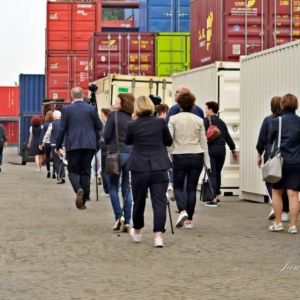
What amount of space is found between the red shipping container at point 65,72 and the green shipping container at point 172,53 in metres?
7.83

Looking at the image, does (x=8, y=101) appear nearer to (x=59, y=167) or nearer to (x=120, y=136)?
(x=59, y=167)

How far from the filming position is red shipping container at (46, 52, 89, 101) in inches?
1577

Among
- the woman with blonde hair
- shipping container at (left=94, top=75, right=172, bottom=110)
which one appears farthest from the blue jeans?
shipping container at (left=94, top=75, right=172, bottom=110)

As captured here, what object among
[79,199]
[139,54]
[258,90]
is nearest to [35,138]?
[139,54]

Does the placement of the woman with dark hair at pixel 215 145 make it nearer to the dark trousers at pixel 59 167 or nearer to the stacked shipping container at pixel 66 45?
the dark trousers at pixel 59 167

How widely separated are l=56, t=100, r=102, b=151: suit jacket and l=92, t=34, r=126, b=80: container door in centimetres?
1614

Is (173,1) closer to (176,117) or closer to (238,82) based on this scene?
(238,82)

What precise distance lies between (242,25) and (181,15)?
16.2 meters

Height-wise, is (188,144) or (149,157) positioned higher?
(188,144)

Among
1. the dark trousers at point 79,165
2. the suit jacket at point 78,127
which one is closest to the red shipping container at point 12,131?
the dark trousers at point 79,165

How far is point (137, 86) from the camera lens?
25.9m

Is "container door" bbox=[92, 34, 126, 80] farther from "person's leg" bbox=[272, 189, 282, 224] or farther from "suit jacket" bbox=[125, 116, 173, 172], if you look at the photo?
"suit jacket" bbox=[125, 116, 173, 172]

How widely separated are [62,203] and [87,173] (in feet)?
6.22

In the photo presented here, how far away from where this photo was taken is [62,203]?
58.2 ft
